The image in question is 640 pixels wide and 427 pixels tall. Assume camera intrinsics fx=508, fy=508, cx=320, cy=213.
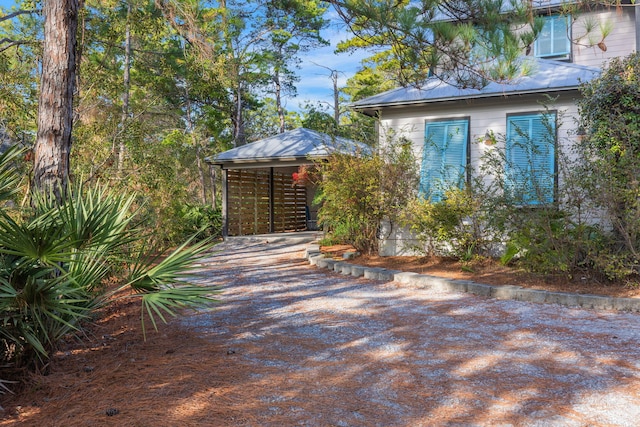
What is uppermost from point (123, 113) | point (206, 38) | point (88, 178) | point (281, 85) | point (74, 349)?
point (281, 85)

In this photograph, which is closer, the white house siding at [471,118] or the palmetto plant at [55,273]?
the palmetto plant at [55,273]

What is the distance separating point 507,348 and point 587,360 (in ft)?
2.13

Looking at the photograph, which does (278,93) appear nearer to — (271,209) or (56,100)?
(271,209)

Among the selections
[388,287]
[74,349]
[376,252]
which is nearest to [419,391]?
[74,349]

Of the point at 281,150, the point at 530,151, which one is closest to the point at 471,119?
the point at 530,151

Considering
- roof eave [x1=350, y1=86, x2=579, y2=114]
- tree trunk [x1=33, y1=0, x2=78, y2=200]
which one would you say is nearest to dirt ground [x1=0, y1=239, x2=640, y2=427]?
tree trunk [x1=33, y1=0, x2=78, y2=200]

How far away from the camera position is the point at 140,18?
11.0m

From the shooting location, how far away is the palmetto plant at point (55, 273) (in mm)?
3668

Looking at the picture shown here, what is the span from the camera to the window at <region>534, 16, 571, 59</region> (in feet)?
41.3

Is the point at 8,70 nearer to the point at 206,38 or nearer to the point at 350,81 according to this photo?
the point at 206,38

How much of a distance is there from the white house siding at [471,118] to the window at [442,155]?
0.45 ft

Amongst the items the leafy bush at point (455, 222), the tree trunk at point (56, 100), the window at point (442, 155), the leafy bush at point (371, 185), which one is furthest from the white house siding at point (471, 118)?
the tree trunk at point (56, 100)

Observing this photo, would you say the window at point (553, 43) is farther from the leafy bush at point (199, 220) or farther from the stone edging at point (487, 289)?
the leafy bush at point (199, 220)

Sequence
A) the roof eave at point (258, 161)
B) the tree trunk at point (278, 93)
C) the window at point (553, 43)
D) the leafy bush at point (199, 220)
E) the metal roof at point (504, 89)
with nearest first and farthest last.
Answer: the metal roof at point (504, 89) → the window at point (553, 43) → the leafy bush at point (199, 220) → the roof eave at point (258, 161) → the tree trunk at point (278, 93)
